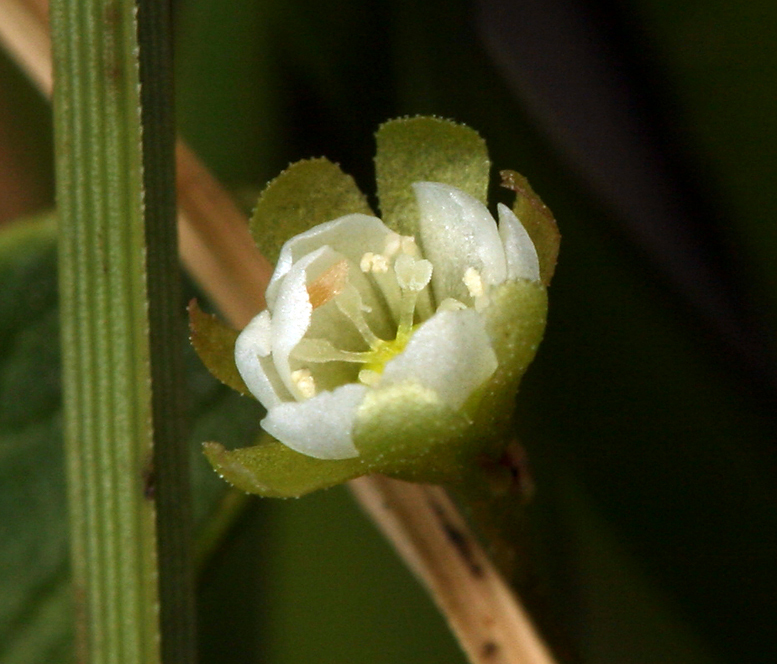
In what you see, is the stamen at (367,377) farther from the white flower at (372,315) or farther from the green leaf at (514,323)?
the green leaf at (514,323)

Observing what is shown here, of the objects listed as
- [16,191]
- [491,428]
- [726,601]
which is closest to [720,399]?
[726,601]

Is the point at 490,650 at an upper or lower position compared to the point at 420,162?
lower

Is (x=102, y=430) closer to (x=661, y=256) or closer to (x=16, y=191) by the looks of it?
(x=661, y=256)

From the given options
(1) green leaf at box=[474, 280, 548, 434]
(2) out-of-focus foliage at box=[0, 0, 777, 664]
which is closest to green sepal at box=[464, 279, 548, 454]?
(1) green leaf at box=[474, 280, 548, 434]

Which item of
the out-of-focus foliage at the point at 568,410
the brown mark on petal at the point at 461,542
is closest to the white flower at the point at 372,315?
the brown mark on petal at the point at 461,542

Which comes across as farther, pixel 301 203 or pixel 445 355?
pixel 301 203

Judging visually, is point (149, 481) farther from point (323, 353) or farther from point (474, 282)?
point (474, 282)

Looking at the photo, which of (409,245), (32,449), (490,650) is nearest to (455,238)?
(409,245)
